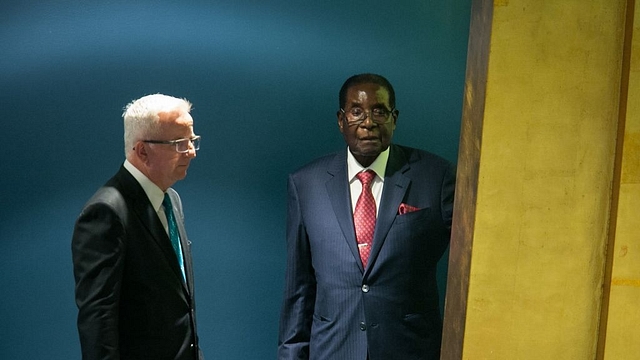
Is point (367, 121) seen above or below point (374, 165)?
above

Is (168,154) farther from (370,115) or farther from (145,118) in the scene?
(370,115)

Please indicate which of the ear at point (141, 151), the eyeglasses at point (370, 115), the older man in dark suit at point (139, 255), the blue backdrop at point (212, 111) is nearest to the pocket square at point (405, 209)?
the eyeglasses at point (370, 115)

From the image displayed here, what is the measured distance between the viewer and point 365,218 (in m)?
3.09

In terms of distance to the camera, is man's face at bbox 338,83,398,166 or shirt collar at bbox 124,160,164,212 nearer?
shirt collar at bbox 124,160,164,212

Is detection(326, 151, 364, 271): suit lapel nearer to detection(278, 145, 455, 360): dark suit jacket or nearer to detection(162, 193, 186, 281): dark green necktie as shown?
detection(278, 145, 455, 360): dark suit jacket

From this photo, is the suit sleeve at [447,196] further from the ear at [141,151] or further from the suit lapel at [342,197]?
the ear at [141,151]

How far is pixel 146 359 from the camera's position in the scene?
2.76 meters

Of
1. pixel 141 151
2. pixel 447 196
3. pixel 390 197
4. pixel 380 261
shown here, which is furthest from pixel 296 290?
pixel 141 151

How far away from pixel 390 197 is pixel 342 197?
0.17m

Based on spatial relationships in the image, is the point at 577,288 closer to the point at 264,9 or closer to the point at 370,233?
the point at 370,233

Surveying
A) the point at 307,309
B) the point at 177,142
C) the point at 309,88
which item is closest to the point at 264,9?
the point at 309,88

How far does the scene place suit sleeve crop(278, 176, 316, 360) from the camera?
3148 mm

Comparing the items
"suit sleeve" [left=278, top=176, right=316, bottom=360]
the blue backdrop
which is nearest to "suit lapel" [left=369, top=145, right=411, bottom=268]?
"suit sleeve" [left=278, top=176, right=316, bottom=360]

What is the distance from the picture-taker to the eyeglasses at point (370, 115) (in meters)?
3.04
